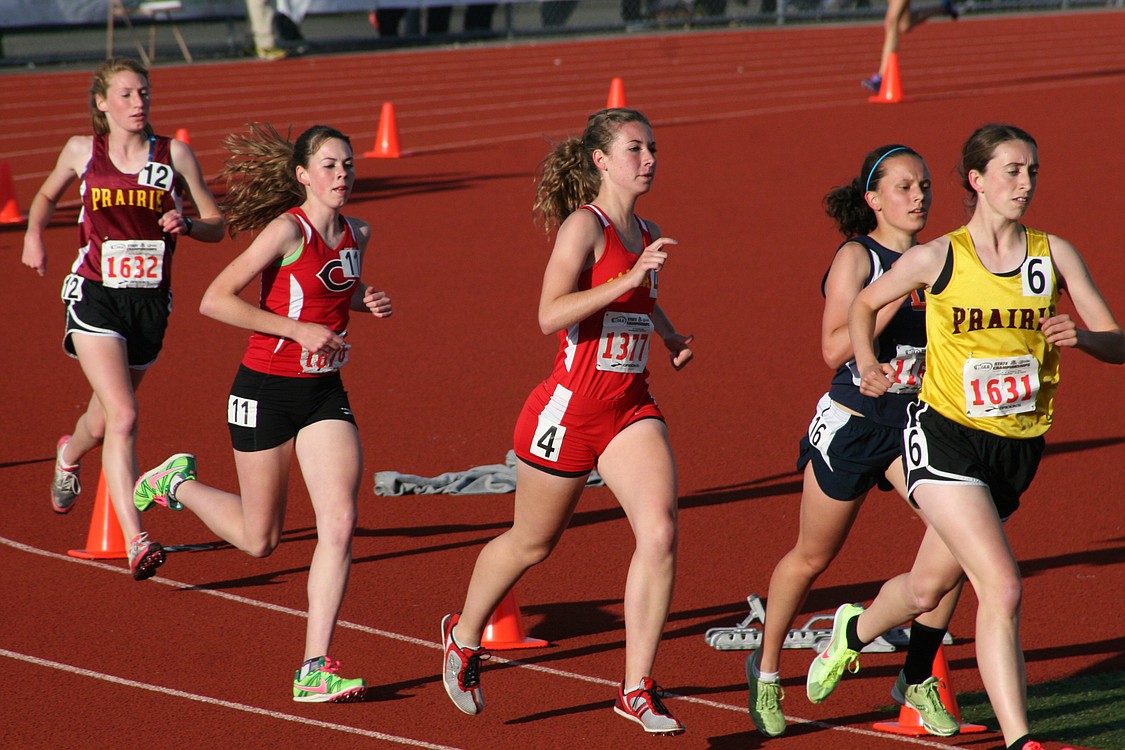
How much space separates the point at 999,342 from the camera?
4094 millimetres

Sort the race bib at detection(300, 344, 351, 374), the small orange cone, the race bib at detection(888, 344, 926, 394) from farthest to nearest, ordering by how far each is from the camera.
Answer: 1. the small orange cone
2. the race bib at detection(300, 344, 351, 374)
3. the race bib at detection(888, 344, 926, 394)

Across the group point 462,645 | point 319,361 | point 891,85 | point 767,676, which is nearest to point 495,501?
point 319,361

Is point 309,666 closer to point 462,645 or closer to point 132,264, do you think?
point 462,645

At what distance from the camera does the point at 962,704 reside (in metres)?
4.88

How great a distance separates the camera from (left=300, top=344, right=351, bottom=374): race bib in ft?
16.7

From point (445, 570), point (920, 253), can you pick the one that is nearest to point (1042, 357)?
point (920, 253)

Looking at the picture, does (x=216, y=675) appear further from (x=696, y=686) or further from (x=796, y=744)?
(x=796, y=744)

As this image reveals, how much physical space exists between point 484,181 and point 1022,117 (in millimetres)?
8737

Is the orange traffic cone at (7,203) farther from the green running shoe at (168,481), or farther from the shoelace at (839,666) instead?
the shoelace at (839,666)

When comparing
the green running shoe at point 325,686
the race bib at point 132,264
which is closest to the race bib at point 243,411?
the green running shoe at point 325,686

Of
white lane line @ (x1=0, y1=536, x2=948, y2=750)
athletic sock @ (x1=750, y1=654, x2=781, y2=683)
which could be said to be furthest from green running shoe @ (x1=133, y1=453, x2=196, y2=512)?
athletic sock @ (x1=750, y1=654, x2=781, y2=683)

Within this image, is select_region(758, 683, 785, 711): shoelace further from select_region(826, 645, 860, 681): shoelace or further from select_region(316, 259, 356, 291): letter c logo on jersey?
select_region(316, 259, 356, 291): letter c logo on jersey

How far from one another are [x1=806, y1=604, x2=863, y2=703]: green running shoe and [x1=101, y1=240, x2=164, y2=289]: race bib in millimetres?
3375

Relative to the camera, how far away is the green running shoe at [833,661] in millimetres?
4656
